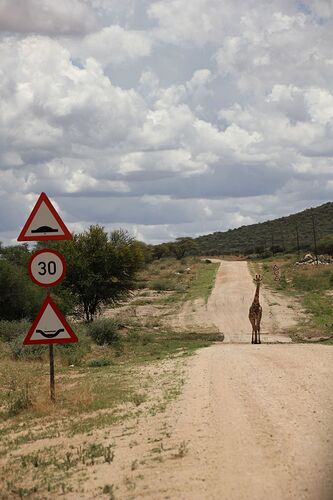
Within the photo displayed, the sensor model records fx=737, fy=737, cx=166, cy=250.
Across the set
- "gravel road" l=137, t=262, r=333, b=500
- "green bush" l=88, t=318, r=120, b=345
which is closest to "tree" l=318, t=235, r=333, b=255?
"green bush" l=88, t=318, r=120, b=345

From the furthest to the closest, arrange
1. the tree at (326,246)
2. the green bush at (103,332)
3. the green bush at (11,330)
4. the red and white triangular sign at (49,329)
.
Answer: the tree at (326,246) → the green bush at (103,332) → the green bush at (11,330) → the red and white triangular sign at (49,329)

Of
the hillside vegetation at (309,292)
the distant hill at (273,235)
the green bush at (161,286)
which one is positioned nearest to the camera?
the hillside vegetation at (309,292)

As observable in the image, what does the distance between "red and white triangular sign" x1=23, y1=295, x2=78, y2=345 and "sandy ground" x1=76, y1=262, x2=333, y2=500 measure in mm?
2020

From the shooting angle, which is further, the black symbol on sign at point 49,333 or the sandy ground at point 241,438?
the black symbol on sign at point 49,333

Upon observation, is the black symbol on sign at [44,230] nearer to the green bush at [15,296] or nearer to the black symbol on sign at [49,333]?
the black symbol on sign at [49,333]

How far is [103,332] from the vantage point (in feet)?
84.3

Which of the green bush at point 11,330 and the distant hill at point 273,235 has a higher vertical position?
the distant hill at point 273,235

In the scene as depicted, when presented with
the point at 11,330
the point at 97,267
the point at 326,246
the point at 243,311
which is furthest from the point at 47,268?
the point at 326,246

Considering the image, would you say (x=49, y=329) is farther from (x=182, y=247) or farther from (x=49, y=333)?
(x=182, y=247)

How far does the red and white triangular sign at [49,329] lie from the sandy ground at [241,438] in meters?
2.02

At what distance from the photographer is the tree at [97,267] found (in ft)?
117

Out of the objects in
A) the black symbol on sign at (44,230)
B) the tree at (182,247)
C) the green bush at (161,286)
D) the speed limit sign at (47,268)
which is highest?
the tree at (182,247)

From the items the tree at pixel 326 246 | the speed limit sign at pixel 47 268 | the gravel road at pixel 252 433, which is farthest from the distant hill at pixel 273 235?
the speed limit sign at pixel 47 268

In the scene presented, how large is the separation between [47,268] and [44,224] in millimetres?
735
